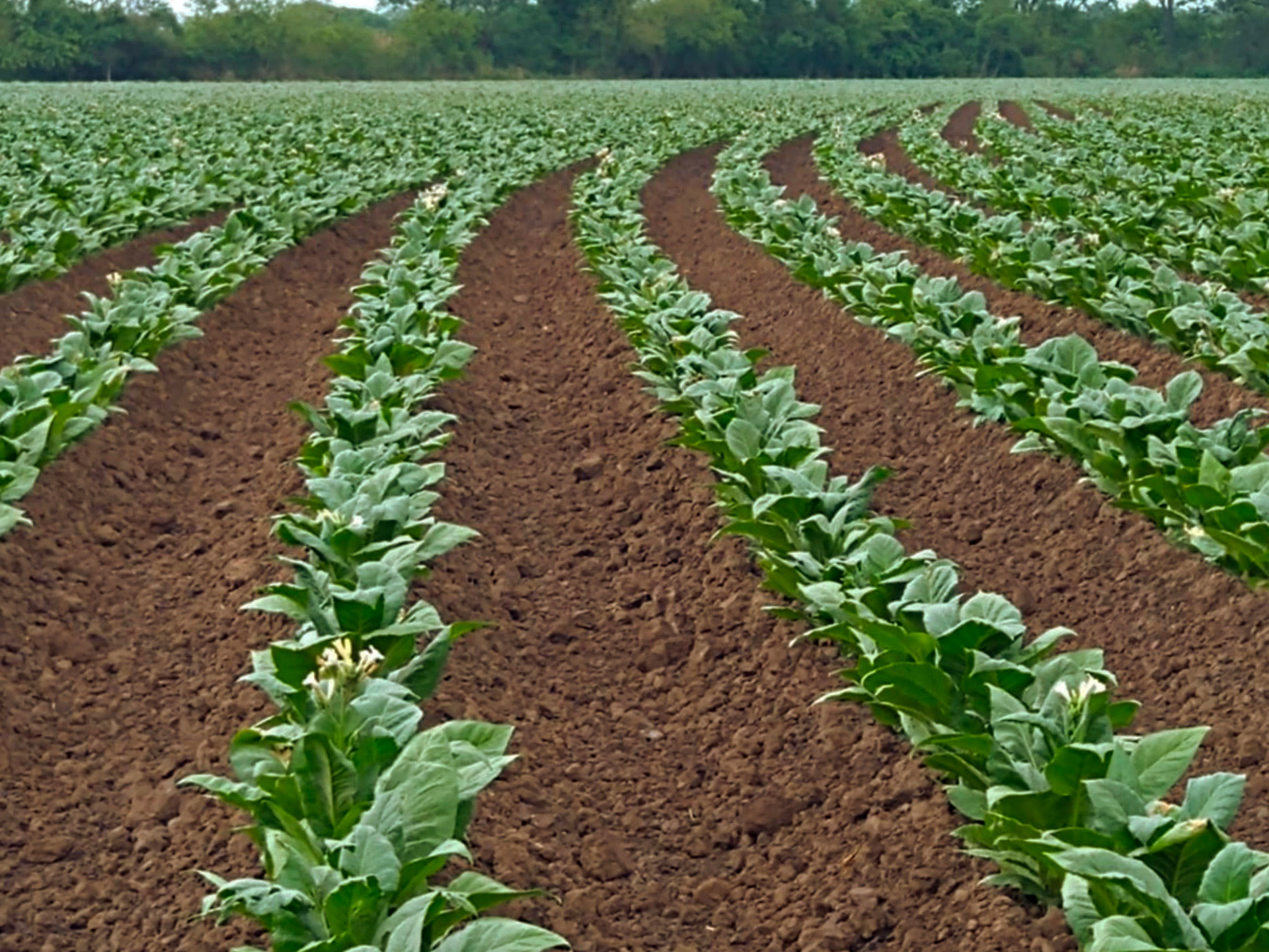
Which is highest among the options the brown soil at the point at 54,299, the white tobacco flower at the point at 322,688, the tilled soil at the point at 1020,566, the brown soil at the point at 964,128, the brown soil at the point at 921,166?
the white tobacco flower at the point at 322,688

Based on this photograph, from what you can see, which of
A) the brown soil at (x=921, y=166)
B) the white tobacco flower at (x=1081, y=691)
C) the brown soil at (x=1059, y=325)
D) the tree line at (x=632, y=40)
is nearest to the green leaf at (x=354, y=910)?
the white tobacco flower at (x=1081, y=691)

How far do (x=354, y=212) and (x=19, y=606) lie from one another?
407 inches

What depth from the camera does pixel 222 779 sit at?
3.45m

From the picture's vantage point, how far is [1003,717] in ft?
11.0

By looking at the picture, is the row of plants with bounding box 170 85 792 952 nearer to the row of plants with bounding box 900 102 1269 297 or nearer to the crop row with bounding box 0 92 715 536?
the crop row with bounding box 0 92 715 536

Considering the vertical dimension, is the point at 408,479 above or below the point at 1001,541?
above

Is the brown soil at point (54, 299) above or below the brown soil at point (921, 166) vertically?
below

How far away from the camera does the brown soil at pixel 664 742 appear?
370cm

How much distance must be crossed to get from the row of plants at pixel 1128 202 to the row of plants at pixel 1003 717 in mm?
6186

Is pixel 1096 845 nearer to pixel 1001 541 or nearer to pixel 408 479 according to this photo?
pixel 408 479

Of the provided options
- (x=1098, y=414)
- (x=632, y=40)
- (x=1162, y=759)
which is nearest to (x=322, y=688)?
(x=1162, y=759)

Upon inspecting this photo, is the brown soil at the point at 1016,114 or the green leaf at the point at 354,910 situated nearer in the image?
the green leaf at the point at 354,910

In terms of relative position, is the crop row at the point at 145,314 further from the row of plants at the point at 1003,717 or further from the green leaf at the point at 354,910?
the green leaf at the point at 354,910

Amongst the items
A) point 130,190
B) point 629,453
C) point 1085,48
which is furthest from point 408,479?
point 1085,48
